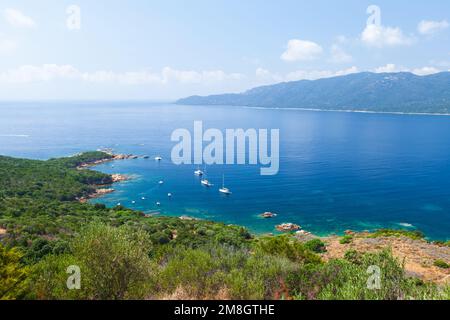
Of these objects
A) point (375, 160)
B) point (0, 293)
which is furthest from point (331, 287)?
point (375, 160)

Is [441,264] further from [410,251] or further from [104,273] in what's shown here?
[104,273]

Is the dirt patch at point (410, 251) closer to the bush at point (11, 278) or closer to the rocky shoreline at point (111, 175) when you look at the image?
the bush at point (11, 278)

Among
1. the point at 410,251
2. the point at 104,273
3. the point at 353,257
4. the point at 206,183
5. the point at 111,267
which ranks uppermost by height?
the point at 111,267

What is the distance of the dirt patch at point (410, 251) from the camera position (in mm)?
30422

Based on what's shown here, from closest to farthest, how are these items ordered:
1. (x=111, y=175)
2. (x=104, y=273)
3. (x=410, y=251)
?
(x=104, y=273)
(x=410, y=251)
(x=111, y=175)

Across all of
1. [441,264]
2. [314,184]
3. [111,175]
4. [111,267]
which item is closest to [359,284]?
[111,267]

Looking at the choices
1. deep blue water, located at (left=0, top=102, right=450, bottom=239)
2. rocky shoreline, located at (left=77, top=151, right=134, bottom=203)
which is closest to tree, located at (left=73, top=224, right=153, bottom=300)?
deep blue water, located at (left=0, top=102, right=450, bottom=239)

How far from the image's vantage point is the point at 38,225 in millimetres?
38656

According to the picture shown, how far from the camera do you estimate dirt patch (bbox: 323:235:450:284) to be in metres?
30.4

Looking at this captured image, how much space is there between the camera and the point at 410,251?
36.7 metres
